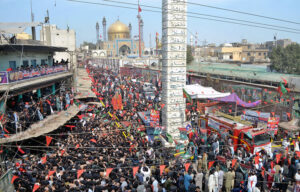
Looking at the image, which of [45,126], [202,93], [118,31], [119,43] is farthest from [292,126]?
[118,31]

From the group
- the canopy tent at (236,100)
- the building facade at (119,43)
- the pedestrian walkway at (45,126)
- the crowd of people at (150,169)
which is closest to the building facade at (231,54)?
the building facade at (119,43)

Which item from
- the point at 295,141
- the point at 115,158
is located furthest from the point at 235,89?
the point at 115,158

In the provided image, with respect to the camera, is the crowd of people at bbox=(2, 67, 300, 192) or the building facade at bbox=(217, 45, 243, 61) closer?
the crowd of people at bbox=(2, 67, 300, 192)

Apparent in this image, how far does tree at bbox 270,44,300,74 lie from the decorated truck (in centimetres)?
2276

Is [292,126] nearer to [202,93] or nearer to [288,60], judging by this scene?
[202,93]

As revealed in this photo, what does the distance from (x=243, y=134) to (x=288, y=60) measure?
2584 cm

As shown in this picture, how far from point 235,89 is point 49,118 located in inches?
580

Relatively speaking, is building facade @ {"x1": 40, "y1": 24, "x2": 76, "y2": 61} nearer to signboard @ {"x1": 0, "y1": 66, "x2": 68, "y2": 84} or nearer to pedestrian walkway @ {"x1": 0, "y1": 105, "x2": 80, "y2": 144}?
signboard @ {"x1": 0, "y1": 66, "x2": 68, "y2": 84}

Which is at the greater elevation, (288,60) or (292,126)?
(288,60)

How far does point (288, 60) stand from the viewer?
32188 mm

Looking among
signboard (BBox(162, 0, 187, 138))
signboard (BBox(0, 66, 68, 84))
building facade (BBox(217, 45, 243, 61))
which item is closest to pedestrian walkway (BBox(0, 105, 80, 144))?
signboard (BBox(0, 66, 68, 84))

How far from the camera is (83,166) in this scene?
10.4 metres

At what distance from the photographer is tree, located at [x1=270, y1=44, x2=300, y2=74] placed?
31969 mm

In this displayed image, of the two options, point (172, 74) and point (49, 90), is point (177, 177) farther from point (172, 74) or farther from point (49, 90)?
point (49, 90)
